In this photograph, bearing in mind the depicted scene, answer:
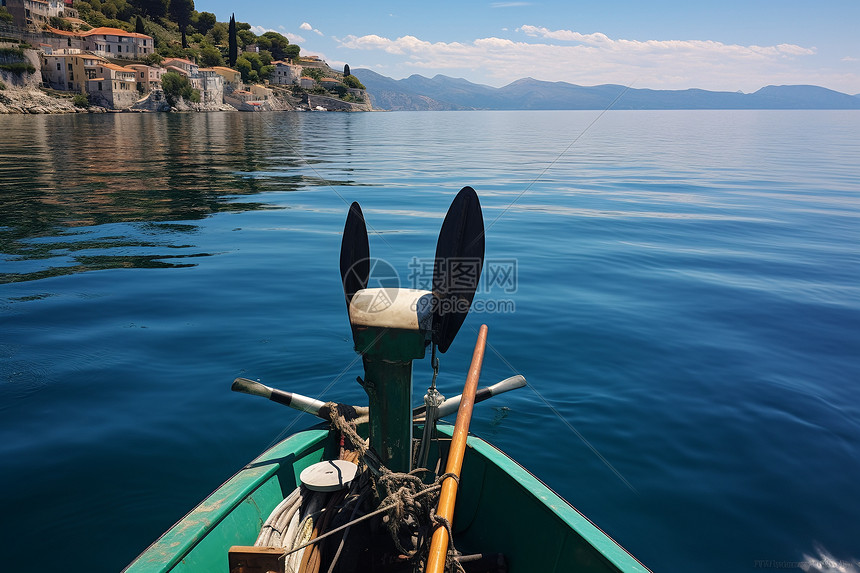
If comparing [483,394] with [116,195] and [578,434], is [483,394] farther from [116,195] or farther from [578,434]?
[116,195]

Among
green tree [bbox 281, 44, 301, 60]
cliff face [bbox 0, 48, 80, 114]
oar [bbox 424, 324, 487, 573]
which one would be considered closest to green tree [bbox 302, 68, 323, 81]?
green tree [bbox 281, 44, 301, 60]

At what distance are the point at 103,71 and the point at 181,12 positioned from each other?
69.3 meters

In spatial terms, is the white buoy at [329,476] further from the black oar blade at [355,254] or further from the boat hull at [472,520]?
the black oar blade at [355,254]

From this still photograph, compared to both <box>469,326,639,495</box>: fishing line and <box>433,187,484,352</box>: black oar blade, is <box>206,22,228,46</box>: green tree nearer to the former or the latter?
<box>469,326,639,495</box>: fishing line

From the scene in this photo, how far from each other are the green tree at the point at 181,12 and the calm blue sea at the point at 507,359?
15611 centimetres

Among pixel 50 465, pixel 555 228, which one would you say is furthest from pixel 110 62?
pixel 50 465

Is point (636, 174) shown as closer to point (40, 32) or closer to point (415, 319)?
point (415, 319)

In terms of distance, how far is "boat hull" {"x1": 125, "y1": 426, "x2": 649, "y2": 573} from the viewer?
134 inches

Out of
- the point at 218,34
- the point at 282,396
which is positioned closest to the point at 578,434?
the point at 282,396

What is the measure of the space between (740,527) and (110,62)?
414 ft

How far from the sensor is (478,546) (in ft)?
14.3

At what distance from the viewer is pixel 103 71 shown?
96.7m

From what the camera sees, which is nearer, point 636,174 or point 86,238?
point 86,238

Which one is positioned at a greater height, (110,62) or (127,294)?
(110,62)
